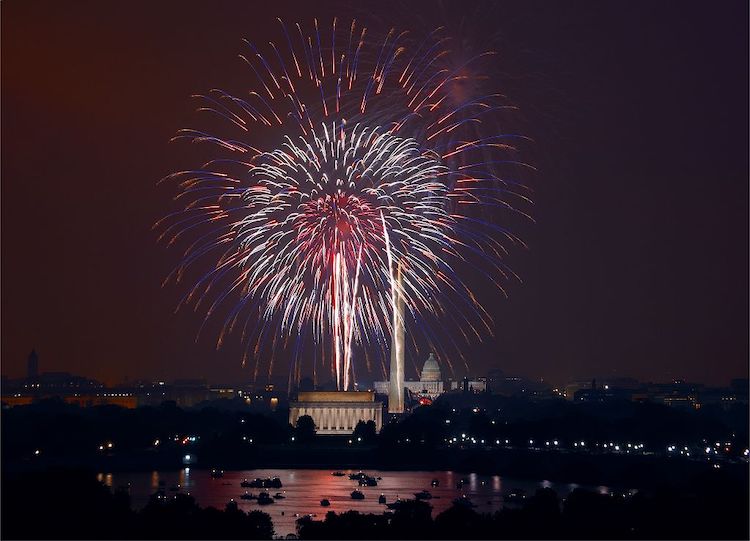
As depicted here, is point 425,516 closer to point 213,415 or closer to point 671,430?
point 671,430

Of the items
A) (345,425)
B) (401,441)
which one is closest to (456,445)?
(401,441)

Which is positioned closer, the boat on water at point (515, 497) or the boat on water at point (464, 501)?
the boat on water at point (464, 501)

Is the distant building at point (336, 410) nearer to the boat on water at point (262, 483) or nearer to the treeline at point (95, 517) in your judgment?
the boat on water at point (262, 483)

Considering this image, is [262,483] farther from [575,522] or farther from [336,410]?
[336,410]

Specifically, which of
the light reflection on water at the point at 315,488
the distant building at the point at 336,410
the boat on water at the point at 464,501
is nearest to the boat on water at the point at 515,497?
the light reflection on water at the point at 315,488

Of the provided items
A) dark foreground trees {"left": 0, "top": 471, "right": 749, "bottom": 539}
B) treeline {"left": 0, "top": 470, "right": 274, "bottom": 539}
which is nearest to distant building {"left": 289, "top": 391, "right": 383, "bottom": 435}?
dark foreground trees {"left": 0, "top": 471, "right": 749, "bottom": 539}

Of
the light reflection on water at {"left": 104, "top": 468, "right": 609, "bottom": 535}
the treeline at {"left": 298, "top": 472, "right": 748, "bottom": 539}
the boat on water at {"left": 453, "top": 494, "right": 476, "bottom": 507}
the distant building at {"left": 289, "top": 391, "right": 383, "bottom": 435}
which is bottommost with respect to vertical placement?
the treeline at {"left": 298, "top": 472, "right": 748, "bottom": 539}

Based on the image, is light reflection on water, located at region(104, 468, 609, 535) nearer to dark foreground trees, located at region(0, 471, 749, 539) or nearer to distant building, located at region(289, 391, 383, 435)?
dark foreground trees, located at region(0, 471, 749, 539)
